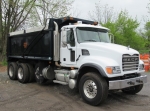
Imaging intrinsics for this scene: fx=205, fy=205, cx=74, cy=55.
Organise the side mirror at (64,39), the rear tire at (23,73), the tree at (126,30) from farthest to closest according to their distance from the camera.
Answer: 1. the tree at (126,30)
2. the rear tire at (23,73)
3. the side mirror at (64,39)

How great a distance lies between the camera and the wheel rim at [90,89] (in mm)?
6645

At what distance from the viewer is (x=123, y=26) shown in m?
32.2

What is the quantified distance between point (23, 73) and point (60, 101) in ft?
13.7

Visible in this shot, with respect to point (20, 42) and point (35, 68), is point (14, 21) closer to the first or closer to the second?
point (20, 42)

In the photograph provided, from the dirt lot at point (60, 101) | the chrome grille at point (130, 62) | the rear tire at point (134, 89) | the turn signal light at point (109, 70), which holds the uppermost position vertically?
the chrome grille at point (130, 62)

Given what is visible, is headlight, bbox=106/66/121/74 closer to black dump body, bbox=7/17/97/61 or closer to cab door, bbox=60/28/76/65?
cab door, bbox=60/28/76/65

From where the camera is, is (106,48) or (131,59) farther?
(131,59)

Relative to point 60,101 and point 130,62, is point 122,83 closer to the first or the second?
point 130,62

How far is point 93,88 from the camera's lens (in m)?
6.66

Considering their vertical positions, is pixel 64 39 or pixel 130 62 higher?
pixel 64 39

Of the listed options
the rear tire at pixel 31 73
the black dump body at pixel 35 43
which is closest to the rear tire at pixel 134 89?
the black dump body at pixel 35 43

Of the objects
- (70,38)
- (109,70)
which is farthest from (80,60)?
(109,70)

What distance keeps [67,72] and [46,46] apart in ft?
5.59

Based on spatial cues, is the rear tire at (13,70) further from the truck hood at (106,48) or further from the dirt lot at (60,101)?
the truck hood at (106,48)
